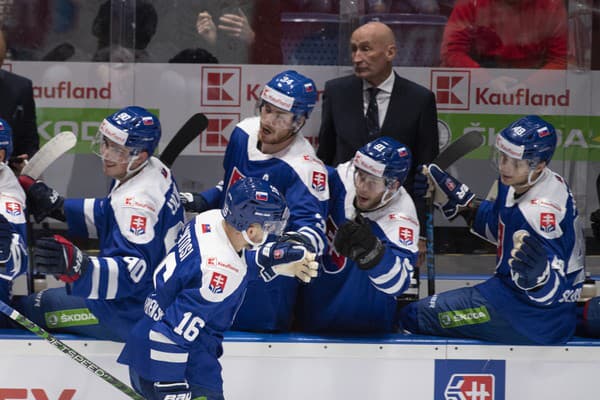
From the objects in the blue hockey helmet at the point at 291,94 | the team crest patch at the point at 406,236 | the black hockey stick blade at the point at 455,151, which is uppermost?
the blue hockey helmet at the point at 291,94

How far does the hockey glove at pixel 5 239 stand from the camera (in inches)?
156

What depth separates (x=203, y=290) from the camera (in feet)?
11.4

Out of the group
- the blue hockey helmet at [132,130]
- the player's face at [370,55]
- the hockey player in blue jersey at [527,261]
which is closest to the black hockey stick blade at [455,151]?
the hockey player in blue jersey at [527,261]

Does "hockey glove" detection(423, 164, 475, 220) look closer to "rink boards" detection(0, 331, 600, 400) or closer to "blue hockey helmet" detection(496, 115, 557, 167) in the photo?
"blue hockey helmet" detection(496, 115, 557, 167)

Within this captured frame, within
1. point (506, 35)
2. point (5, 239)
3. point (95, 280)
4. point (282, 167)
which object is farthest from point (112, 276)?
point (506, 35)

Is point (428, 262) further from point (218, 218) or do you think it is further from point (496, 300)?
point (218, 218)

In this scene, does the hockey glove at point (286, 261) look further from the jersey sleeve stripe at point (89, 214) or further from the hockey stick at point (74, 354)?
the jersey sleeve stripe at point (89, 214)

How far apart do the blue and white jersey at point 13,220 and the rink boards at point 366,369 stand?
232mm

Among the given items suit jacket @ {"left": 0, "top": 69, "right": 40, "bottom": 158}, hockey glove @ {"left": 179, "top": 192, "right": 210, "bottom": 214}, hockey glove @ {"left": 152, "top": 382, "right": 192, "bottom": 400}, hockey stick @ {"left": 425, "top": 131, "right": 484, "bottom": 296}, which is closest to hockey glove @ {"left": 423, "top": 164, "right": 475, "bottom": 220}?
hockey stick @ {"left": 425, "top": 131, "right": 484, "bottom": 296}

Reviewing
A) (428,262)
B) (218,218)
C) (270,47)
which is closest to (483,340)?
(428,262)

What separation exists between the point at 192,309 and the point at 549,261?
4.28ft

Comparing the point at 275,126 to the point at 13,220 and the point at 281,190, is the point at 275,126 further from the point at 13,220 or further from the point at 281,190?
the point at 13,220

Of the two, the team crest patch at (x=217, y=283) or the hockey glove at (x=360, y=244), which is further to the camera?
the hockey glove at (x=360, y=244)

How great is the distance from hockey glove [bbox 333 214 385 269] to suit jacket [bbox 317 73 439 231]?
3.10ft
